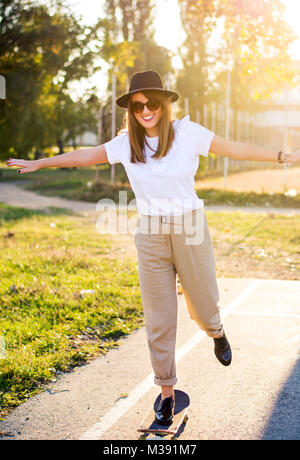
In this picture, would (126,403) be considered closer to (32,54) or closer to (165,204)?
(165,204)

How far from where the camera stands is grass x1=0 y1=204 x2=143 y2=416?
15.1ft

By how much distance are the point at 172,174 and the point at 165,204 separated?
0.62ft

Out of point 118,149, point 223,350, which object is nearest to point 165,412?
point 223,350

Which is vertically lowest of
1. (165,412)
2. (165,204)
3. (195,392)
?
(195,392)

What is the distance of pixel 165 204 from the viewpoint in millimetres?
3518

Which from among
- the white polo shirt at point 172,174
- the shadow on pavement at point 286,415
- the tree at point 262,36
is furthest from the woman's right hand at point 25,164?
the tree at point 262,36

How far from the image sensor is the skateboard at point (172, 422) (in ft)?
11.4

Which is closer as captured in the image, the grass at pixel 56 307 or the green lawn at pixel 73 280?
the grass at pixel 56 307

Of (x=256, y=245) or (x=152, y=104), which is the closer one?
(x=152, y=104)

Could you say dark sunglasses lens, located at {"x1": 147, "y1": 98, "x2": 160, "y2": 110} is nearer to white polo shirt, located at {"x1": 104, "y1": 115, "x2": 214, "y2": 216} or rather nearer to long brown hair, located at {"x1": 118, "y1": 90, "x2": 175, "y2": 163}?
long brown hair, located at {"x1": 118, "y1": 90, "x2": 175, "y2": 163}

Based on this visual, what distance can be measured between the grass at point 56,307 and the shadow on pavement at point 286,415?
1.66 meters

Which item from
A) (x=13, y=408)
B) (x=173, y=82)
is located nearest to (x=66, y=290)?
(x=13, y=408)

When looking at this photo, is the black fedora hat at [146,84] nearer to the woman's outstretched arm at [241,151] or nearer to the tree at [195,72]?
the woman's outstretched arm at [241,151]

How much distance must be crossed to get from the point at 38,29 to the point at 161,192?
26.5ft
